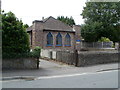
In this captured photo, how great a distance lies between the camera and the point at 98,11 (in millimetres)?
37375

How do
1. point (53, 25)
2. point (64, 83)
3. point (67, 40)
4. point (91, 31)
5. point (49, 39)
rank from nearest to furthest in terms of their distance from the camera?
point (64, 83)
point (49, 39)
point (53, 25)
point (67, 40)
point (91, 31)

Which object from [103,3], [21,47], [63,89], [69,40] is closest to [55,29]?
[69,40]

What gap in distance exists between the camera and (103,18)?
119 feet

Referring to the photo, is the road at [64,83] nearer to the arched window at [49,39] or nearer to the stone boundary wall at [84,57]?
the stone boundary wall at [84,57]

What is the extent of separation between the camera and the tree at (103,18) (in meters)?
35.8

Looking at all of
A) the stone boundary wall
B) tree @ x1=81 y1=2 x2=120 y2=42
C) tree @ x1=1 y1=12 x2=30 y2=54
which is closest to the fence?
tree @ x1=81 y1=2 x2=120 y2=42

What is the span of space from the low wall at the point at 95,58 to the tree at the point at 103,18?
1941cm

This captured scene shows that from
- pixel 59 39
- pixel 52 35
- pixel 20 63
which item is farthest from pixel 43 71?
pixel 59 39

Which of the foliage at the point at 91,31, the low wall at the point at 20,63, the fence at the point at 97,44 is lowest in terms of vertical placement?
the low wall at the point at 20,63

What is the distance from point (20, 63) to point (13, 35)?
2317 mm

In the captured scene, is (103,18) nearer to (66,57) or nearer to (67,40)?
(67,40)

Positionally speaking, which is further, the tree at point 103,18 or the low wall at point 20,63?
the tree at point 103,18

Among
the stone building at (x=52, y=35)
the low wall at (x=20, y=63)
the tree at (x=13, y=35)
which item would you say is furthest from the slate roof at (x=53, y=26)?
the low wall at (x=20, y=63)

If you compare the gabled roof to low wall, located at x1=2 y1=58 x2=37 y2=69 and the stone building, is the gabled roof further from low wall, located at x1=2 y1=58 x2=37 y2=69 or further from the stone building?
low wall, located at x1=2 y1=58 x2=37 y2=69
